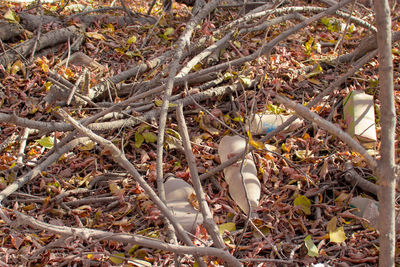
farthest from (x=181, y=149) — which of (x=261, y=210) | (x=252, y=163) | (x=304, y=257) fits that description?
(x=304, y=257)

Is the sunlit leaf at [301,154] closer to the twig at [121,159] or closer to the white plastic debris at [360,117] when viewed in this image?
the white plastic debris at [360,117]

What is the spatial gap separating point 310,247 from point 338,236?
0.54ft

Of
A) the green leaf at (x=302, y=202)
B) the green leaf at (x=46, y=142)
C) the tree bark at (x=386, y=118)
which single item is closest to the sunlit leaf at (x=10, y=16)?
the green leaf at (x=46, y=142)

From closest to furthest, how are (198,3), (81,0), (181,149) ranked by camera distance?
(181,149), (198,3), (81,0)

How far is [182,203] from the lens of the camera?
2406 millimetres

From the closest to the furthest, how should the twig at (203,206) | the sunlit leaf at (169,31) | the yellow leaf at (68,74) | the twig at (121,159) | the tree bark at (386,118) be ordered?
the tree bark at (386,118), the twig at (121,159), the twig at (203,206), the yellow leaf at (68,74), the sunlit leaf at (169,31)

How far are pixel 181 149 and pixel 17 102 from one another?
1.33 m

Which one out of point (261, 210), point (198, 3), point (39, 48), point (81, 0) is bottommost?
point (261, 210)

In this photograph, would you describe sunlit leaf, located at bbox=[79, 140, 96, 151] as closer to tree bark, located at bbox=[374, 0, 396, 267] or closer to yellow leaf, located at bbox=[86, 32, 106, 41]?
yellow leaf, located at bbox=[86, 32, 106, 41]

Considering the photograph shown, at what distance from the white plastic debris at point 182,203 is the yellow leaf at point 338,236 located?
0.69m

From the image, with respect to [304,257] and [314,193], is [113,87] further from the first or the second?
[304,257]

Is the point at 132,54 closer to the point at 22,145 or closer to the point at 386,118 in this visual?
the point at 22,145

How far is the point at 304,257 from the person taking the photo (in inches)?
83.6

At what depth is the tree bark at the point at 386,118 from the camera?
1.23 m
